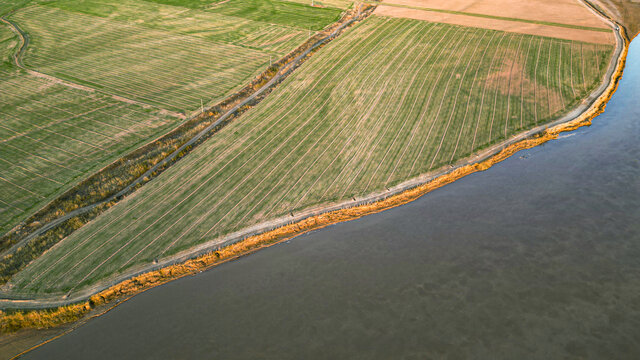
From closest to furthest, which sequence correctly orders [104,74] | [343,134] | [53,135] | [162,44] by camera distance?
[343,134], [53,135], [104,74], [162,44]

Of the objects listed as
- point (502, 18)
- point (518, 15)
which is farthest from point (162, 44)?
point (518, 15)

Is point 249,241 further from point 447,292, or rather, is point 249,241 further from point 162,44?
point 162,44

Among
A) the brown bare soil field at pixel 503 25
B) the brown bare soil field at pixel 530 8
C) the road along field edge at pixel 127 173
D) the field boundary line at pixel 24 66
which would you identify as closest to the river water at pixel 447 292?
the road along field edge at pixel 127 173

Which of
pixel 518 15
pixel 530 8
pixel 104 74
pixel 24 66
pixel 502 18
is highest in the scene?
pixel 530 8

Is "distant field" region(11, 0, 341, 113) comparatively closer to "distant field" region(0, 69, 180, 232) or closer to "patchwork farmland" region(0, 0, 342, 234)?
"patchwork farmland" region(0, 0, 342, 234)

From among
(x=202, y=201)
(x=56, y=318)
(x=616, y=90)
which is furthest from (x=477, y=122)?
(x=56, y=318)

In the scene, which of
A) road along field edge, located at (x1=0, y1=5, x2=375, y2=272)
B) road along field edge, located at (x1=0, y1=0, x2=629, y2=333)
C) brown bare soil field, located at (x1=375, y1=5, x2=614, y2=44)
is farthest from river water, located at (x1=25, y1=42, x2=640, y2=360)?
brown bare soil field, located at (x1=375, y1=5, x2=614, y2=44)

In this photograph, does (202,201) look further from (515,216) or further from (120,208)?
(515,216)
